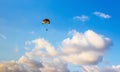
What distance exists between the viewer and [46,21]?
86375 millimetres

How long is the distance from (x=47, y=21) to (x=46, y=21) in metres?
0.72

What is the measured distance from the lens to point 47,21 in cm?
8581

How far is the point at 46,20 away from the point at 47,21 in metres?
1.33

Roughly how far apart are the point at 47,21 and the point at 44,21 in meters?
1.84

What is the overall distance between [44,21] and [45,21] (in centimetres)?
54

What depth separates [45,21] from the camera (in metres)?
86.8

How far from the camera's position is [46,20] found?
86938 millimetres

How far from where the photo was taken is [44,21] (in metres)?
87.1

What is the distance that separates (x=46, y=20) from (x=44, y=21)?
96cm

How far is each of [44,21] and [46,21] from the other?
113 centimetres

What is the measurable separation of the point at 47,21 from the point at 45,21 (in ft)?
4.27
